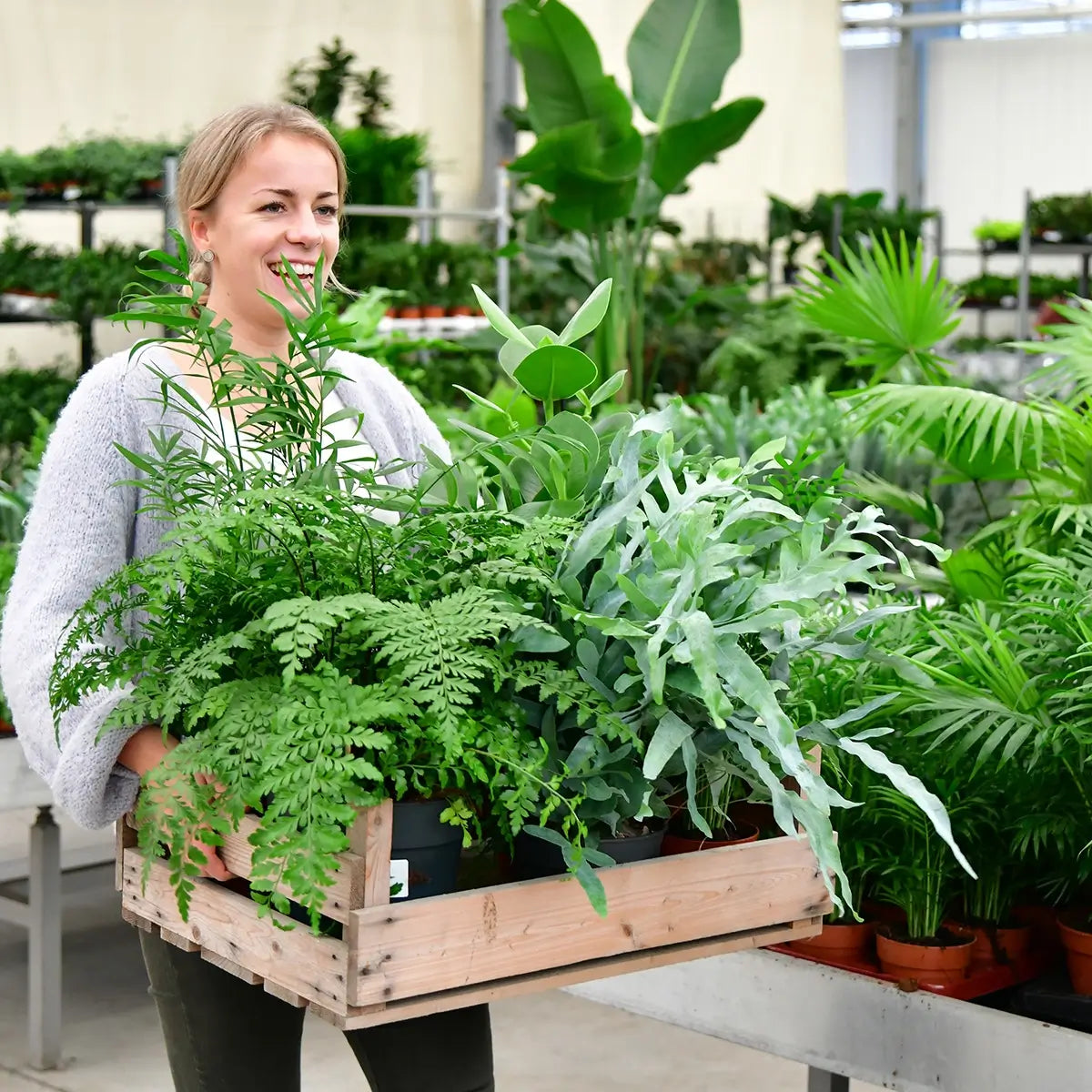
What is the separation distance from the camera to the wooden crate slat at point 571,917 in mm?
1160

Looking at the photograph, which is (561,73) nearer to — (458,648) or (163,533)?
(163,533)

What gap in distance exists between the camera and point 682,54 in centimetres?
592

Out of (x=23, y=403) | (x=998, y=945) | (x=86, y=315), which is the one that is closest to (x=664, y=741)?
(x=998, y=945)

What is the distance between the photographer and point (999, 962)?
2051 millimetres

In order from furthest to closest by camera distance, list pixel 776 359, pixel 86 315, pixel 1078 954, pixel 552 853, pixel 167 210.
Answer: pixel 776 359 → pixel 86 315 → pixel 167 210 → pixel 1078 954 → pixel 552 853

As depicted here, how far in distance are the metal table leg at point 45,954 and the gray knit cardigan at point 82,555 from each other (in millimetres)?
1714

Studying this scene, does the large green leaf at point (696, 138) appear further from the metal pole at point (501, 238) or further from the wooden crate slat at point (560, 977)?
the wooden crate slat at point (560, 977)

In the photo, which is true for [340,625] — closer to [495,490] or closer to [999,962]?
[495,490]

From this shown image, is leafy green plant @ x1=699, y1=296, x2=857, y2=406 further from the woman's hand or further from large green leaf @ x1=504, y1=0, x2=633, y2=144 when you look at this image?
the woman's hand

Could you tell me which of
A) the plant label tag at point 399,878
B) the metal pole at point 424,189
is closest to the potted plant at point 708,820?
the plant label tag at point 399,878

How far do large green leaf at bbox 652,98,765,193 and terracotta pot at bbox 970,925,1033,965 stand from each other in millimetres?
4063

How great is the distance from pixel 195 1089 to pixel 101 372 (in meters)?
0.73

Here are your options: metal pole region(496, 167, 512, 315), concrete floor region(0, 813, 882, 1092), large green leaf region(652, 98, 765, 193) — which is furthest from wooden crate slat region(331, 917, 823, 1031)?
metal pole region(496, 167, 512, 315)

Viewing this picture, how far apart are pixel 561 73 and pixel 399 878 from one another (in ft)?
15.5
